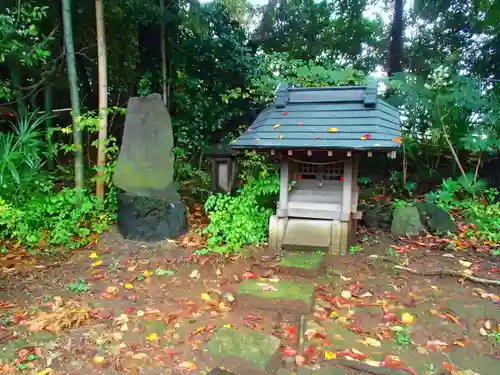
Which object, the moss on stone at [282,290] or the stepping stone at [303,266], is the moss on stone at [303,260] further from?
the moss on stone at [282,290]

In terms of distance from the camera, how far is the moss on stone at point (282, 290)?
3.77 m

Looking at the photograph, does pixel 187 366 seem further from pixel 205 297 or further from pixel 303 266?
pixel 303 266

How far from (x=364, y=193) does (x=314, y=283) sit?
4.25m

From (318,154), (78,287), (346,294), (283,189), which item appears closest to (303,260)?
(346,294)

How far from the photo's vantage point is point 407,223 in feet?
19.5

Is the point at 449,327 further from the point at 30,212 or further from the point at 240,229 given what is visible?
the point at 30,212

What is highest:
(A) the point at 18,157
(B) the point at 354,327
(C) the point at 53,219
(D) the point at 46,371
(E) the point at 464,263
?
(A) the point at 18,157

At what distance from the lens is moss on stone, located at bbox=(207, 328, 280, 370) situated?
2912 mm

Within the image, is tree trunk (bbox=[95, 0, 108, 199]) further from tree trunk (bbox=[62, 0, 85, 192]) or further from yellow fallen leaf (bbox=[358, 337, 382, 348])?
yellow fallen leaf (bbox=[358, 337, 382, 348])

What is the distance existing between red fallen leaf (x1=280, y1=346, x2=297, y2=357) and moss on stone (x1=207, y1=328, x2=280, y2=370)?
0.11 meters

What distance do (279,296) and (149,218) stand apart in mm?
2694

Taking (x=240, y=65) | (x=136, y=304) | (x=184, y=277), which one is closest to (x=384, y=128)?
(x=184, y=277)

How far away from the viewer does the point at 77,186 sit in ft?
20.2

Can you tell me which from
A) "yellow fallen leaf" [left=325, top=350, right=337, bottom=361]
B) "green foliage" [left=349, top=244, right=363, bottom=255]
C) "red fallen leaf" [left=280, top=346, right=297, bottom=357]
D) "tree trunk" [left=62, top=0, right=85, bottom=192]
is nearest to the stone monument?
"tree trunk" [left=62, top=0, right=85, bottom=192]
